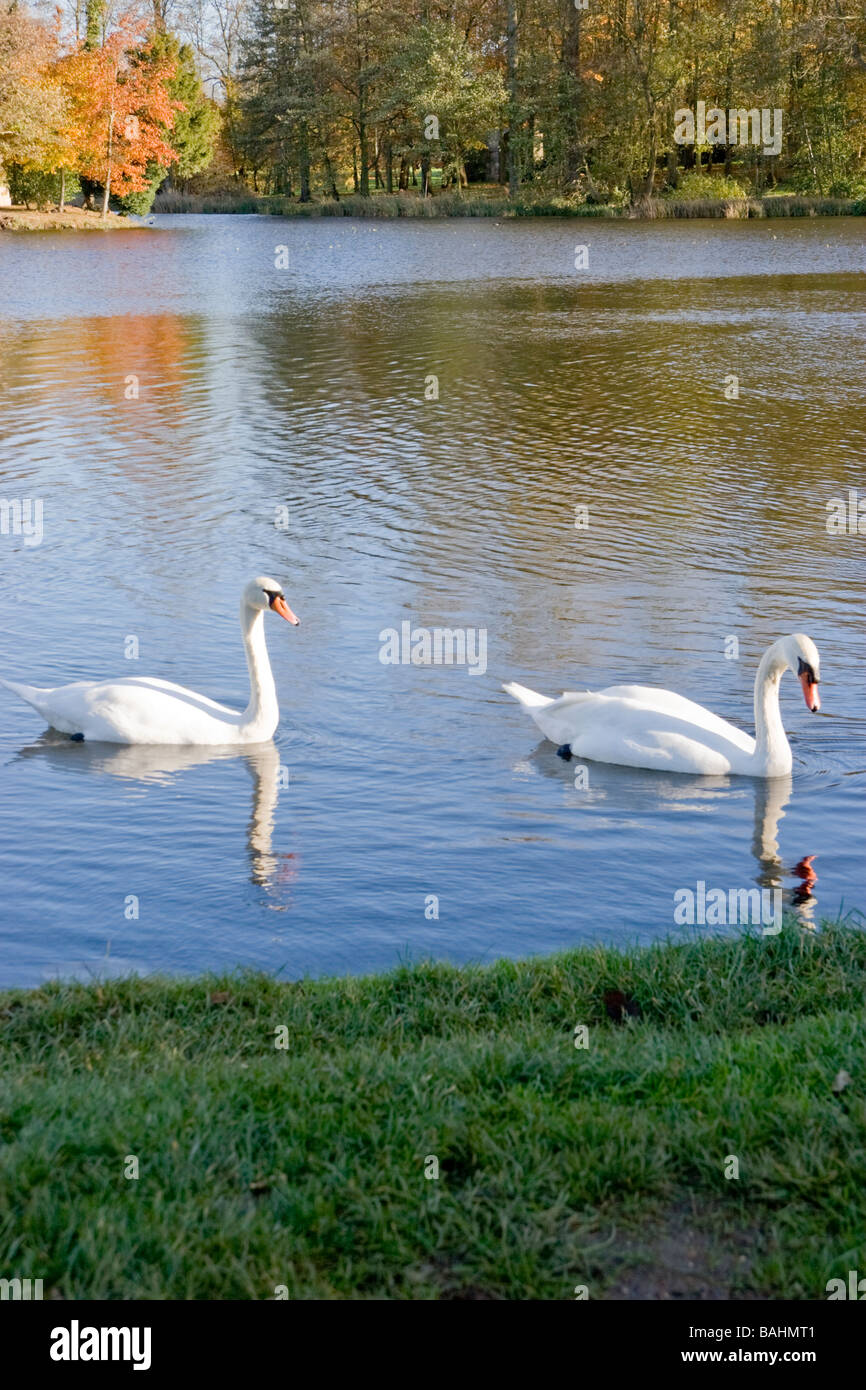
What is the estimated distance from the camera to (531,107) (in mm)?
69062

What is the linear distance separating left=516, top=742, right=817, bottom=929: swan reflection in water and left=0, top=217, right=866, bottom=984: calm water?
0.11ft

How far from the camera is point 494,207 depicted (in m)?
67.7

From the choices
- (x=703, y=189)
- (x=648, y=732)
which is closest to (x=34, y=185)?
(x=703, y=189)

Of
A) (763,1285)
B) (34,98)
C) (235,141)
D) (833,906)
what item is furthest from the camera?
(235,141)

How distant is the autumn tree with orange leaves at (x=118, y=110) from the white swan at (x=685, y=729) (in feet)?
198

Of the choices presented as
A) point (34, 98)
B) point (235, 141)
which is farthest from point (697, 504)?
point (235, 141)

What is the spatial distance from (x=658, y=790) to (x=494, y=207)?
64.4 m

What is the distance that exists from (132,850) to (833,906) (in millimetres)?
3335

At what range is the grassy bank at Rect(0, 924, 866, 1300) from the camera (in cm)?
315

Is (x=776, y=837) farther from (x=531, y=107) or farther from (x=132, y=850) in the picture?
(x=531, y=107)

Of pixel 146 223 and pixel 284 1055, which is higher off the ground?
pixel 146 223

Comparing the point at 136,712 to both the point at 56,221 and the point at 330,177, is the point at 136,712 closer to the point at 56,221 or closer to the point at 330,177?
the point at 56,221

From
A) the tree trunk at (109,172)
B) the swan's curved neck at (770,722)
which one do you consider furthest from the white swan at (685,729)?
the tree trunk at (109,172)

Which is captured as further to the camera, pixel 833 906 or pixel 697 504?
pixel 697 504
